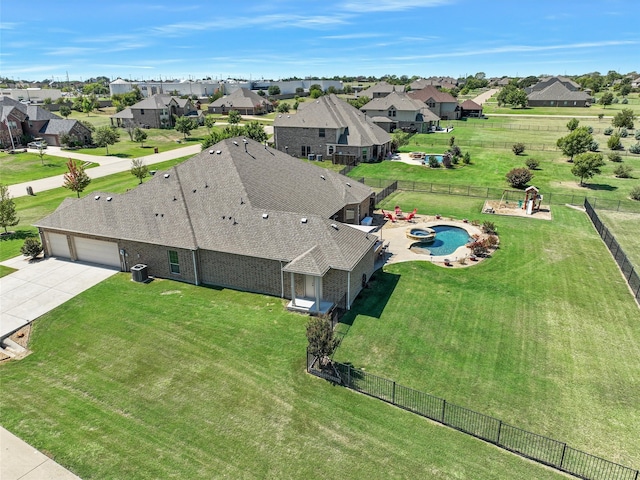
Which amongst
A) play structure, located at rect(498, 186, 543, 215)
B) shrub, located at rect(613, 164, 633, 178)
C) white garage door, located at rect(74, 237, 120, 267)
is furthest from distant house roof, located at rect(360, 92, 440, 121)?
white garage door, located at rect(74, 237, 120, 267)

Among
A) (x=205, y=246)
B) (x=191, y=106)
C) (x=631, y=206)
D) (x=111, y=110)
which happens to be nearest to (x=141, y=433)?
(x=205, y=246)

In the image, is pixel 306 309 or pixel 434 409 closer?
pixel 434 409

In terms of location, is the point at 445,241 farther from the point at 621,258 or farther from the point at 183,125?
the point at 183,125

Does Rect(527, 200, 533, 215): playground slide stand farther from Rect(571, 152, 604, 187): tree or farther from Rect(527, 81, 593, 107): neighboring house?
Rect(527, 81, 593, 107): neighboring house

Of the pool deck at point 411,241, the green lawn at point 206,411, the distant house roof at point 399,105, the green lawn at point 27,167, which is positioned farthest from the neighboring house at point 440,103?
the green lawn at point 206,411

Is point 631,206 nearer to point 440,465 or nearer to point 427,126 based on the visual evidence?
point 440,465

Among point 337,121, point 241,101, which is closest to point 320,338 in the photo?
point 337,121

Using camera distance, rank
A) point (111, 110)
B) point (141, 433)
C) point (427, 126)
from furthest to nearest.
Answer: point (111, 110) < point (427, 126) < point (141, 433)
